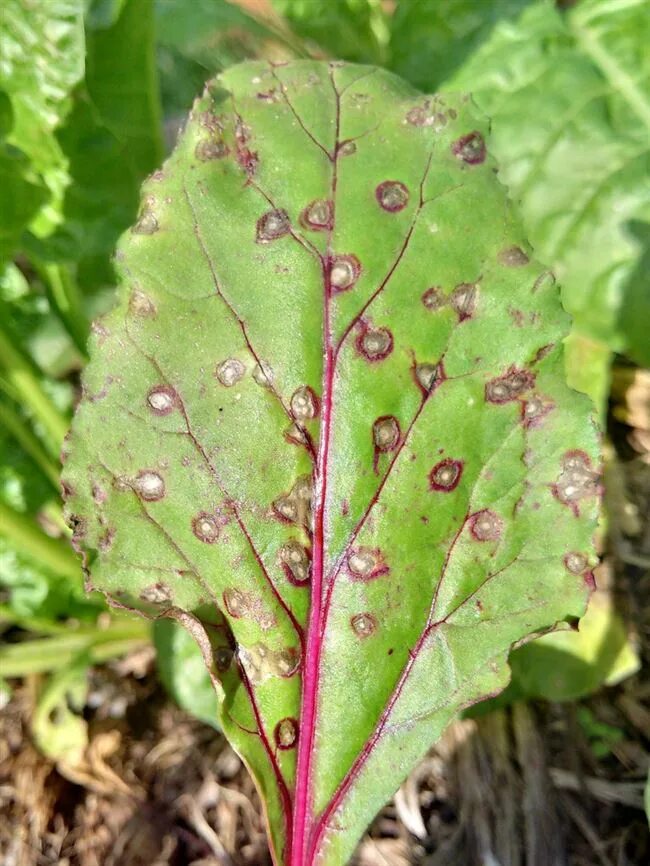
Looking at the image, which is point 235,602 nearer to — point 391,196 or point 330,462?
point 330,462

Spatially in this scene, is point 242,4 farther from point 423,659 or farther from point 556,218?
point 423,659

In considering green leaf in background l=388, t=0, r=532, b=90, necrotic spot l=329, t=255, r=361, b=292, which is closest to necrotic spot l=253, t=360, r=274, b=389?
necrotic spot l=329, t=255, r=361, b=292

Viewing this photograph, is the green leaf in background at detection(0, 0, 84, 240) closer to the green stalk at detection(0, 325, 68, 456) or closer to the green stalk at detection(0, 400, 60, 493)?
the green stalk at detection(0, 325, 68, 456)

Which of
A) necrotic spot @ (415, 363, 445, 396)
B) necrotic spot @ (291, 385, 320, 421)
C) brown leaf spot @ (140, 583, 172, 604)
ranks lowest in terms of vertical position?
brown leaf spot @ (140, 583, 172, 604)

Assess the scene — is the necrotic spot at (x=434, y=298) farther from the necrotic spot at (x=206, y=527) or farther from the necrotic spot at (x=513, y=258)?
the necrotic spot at (x=206, y=527)

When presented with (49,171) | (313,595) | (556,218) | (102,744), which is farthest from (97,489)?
(556,218)

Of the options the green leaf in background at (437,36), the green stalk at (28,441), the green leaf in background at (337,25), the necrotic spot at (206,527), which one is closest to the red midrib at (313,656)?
the necrotic spot at (206,527)
